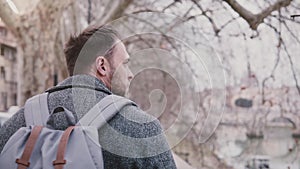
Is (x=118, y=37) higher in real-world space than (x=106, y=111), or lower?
higher

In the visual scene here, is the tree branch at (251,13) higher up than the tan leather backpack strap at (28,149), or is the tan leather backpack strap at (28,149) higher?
the tree branch at (251,13)

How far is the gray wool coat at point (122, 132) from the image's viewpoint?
37.1 inches

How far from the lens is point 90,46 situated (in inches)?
41.7

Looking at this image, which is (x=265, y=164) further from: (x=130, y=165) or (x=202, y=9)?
(x=130, y=165)

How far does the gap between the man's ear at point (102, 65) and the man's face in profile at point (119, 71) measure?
1 centimetres

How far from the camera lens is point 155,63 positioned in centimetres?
150

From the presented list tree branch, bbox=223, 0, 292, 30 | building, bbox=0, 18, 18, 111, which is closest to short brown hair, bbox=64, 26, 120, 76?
tree branch, bbox=223, 0, 292, 30

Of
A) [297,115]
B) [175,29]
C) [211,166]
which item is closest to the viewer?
[175,29]

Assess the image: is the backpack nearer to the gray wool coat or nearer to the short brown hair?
the gray wool coat

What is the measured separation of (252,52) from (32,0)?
1383 millimetres

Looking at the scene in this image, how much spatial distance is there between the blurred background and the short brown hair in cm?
102

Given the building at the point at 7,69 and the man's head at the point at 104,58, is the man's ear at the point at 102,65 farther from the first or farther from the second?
the building at the point at 7,69

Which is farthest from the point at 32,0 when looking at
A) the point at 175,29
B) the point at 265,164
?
the point at 265,164

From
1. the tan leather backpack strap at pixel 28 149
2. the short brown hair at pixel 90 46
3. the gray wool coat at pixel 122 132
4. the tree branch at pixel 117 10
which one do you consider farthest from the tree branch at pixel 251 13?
the tan leather backpack strap at pixel 28 149
